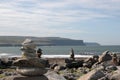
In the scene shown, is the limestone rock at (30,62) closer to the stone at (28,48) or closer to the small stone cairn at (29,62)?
the small stone cairn at (29,62)

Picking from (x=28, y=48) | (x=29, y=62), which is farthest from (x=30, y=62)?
(x=28, y=48)

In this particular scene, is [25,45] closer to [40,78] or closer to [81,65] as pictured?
[40,78]

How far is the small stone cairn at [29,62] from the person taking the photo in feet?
58.0

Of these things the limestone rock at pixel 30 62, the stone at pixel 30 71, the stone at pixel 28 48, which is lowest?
the stone at pixel 30 71

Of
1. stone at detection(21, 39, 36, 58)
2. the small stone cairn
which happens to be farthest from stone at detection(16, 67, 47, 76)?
stone at detection(21, 39, 36, 58)

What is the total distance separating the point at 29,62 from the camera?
17609 millimetres

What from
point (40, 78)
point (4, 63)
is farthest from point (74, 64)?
point (40, 78)

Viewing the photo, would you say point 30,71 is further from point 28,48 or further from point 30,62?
point 28,48

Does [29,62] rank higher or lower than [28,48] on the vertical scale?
lower

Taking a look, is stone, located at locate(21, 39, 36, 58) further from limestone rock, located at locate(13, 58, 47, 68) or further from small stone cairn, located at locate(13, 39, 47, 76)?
limestone rock, located at locate(13, 58, 47, 68)

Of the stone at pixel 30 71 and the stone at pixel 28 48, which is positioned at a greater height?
the stone at pixel 28 48

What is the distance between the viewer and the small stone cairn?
17.7m

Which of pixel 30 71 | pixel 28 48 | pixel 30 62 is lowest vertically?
pixel 30 71

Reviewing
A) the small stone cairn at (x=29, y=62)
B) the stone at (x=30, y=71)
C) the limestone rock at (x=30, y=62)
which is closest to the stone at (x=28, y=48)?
the small stone cairn at (x=29, y=62)
